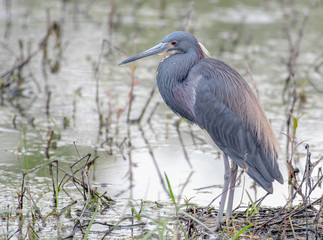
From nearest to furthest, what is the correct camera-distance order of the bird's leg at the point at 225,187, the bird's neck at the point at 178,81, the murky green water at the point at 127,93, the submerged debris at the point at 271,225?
1. the submerged debris at the point at 271,225
2. the bird's leg at the point at 225,187
3. the bird's neck at the point at 178,81
4. the murky green water at the point at 127,93

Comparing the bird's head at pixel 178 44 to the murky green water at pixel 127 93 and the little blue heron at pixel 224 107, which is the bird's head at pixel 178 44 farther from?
the murky green water at pixel 127 93

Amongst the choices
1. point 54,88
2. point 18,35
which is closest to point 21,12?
point 18,35

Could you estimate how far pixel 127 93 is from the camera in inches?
299

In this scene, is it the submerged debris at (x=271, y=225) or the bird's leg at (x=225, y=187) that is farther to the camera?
the bird's leg at (x=225, y=187)

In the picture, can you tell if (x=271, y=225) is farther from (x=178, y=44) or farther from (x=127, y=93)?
(x=127, y=93)

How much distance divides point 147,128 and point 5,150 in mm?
1562

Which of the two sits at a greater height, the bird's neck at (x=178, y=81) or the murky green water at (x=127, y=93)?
the bird's neck at (x=178, y=81)

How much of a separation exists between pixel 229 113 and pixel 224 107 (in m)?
0.06

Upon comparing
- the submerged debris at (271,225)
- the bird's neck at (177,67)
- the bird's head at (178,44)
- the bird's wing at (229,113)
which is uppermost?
the bird's head at (178,44)

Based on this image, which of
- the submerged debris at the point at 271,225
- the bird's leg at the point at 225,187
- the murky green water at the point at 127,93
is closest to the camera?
the submerged debris at the point at 271,225

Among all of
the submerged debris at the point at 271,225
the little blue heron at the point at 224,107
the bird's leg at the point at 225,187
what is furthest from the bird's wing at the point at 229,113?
the submerged debris at the point at 271,225

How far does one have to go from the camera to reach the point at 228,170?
4547mm

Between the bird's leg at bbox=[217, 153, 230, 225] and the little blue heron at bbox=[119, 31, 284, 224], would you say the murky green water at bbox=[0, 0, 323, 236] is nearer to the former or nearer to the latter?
the bird's leg at bbox=[217, 153, 230, 225]

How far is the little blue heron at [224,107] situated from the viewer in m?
4.42
